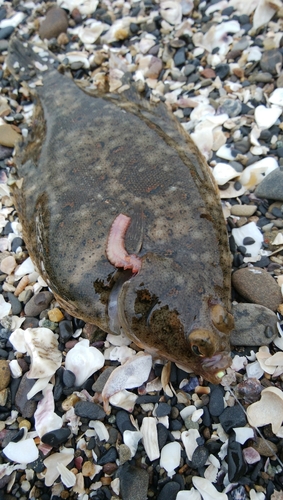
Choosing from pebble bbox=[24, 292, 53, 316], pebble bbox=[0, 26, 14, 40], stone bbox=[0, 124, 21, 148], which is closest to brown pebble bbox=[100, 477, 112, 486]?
pebble bbox=[24, 292, 53, 316]

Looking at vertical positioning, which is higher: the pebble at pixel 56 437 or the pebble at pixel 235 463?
the pebble at pixel 56 437

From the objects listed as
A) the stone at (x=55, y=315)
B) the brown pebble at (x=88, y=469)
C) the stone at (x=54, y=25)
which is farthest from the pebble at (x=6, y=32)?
the brown pebble at (x=88, y=469)

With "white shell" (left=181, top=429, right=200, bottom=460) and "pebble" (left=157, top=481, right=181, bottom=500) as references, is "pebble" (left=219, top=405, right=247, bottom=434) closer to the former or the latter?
"white shell" (left=181, top=429, right=200, bottom=460)

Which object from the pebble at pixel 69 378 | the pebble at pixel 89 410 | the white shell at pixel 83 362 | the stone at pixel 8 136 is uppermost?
the stone at pixel 8 136

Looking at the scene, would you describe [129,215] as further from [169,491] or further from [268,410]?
[169,491]

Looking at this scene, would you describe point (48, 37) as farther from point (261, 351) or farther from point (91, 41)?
point (261, 351)

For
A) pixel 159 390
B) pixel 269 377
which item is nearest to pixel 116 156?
pixel 159 390

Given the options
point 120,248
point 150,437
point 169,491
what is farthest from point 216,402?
point 120,248

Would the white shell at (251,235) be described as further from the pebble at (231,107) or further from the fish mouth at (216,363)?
the pebble at (231,107)
